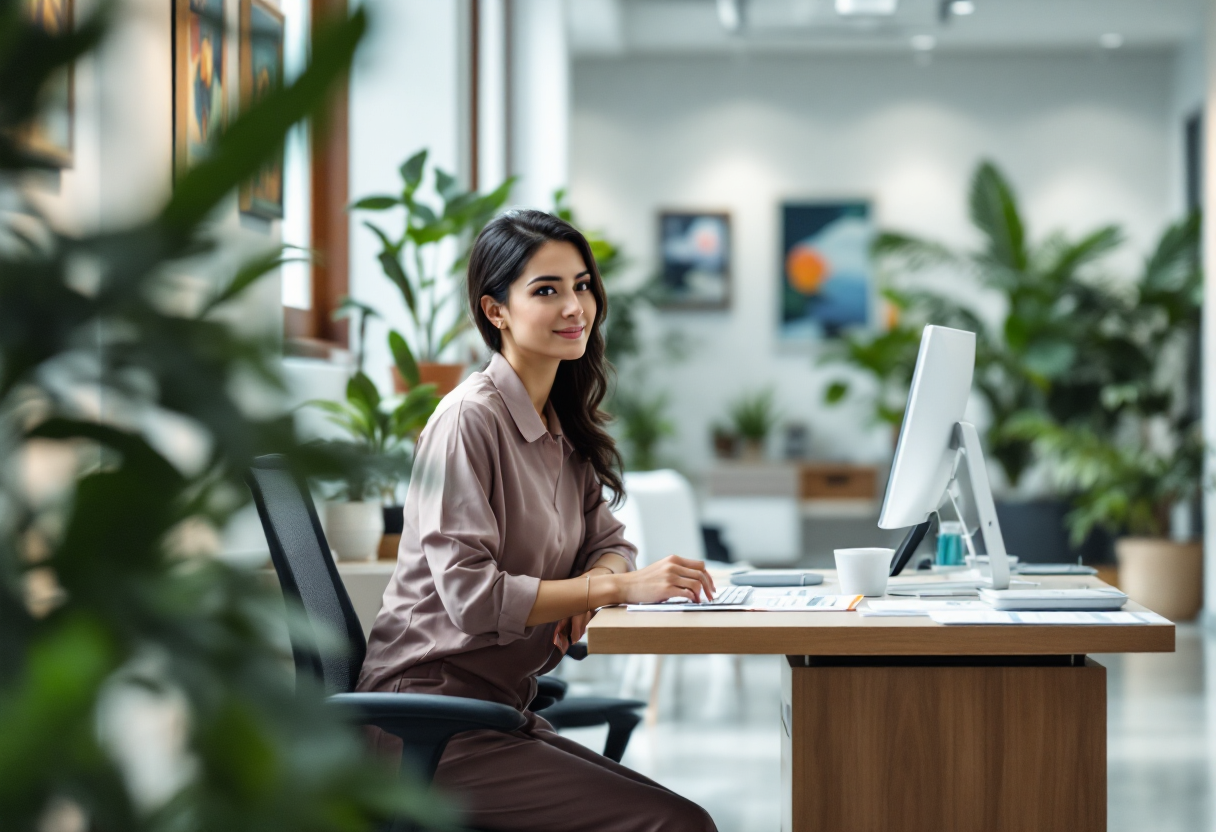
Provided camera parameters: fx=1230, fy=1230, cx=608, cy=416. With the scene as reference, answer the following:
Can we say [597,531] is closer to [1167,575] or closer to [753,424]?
[1167,575]

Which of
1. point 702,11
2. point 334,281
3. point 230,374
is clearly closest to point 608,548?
point 230,374

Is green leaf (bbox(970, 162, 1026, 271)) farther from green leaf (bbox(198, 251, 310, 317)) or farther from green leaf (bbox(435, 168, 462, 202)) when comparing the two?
green leaf (bbox(198, 251, 310, 317))

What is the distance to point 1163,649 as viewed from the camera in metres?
1.57

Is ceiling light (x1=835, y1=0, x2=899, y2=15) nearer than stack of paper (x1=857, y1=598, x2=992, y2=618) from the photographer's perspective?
No

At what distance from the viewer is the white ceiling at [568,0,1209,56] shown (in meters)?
7.06

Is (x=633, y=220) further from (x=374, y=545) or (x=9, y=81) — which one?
(x=9, y=81)

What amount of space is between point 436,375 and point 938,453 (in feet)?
5.77

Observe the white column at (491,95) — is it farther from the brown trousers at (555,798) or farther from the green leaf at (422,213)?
the brown trousers at (555,798)

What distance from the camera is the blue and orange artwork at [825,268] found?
8.11 metres

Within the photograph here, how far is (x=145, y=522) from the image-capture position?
307 millimetres

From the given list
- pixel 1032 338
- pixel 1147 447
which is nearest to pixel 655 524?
pixel 1032 338

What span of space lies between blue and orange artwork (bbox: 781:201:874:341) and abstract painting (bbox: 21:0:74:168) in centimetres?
799

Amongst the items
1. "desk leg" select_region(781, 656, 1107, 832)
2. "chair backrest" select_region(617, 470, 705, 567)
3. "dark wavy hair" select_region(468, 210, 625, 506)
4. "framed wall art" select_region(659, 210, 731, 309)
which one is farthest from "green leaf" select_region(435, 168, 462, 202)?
"framed wall art" select_region(659, 210, 731, 309)

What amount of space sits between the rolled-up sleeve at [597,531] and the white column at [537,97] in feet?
15.1
